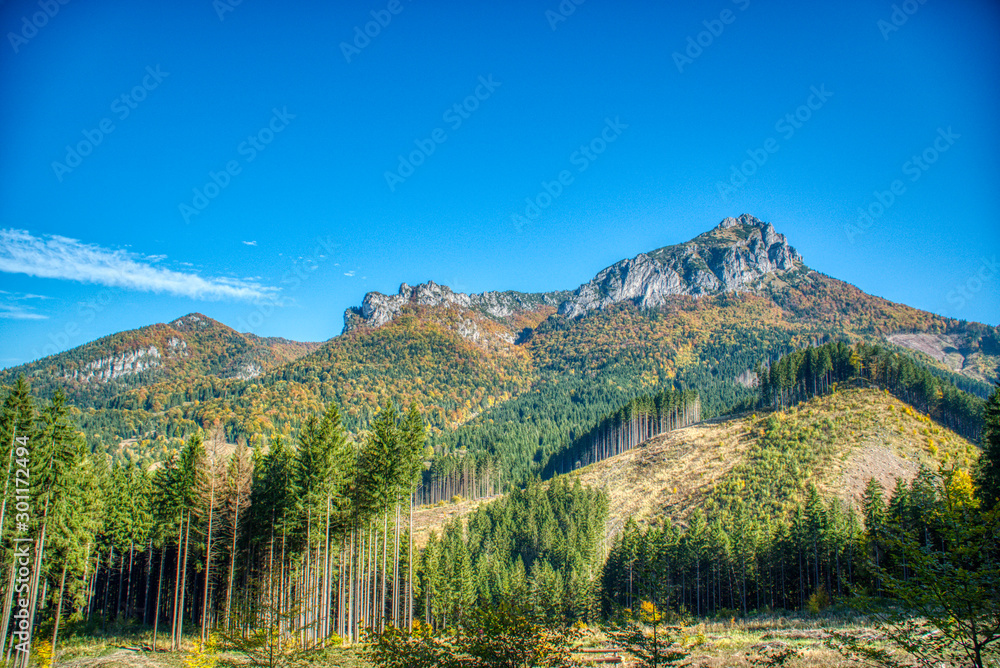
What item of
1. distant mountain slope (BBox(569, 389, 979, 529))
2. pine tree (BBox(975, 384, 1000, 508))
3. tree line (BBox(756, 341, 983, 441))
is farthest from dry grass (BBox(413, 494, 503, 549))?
tree line (BBox(756, 341, 983, 441))

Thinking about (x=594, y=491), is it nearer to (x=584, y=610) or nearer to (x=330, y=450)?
(x=584, y=610)

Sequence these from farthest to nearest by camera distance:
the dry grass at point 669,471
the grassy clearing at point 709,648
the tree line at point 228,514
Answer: the dry grass at point 669,471, the tree line at point 228,514, the grassy clearing at point 709,648

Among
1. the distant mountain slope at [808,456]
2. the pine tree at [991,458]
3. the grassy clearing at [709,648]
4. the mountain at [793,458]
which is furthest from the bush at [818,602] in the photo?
the distant mountain slope at [808,456]

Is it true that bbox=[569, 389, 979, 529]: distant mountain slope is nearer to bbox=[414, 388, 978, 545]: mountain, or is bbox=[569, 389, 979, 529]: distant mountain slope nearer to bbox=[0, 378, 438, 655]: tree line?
bbox=[414, 388, 978, 545]: mountain

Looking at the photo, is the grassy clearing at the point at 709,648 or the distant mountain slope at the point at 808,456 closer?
the grassy clearing at the point at 709,648

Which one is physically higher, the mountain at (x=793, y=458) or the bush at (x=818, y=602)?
the mountain at (x=793, y=458)

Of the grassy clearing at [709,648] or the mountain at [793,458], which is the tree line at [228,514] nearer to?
the grassy clearing at [709,648]

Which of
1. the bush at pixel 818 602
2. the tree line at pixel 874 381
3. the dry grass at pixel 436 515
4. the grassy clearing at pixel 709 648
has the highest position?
the tree line at pixel 874 381

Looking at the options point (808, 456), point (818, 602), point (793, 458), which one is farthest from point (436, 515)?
point (818, 602)

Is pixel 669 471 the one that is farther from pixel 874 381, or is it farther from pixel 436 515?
pixel 874 381

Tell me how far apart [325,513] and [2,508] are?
12.7 meters

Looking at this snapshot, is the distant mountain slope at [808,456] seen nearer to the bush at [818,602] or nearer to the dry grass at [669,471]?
the dry grass at [669,471]

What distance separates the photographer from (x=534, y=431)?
500 feet

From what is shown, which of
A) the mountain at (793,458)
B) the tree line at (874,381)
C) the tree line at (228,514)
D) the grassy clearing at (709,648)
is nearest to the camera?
the grassy clearing at (709,648)
